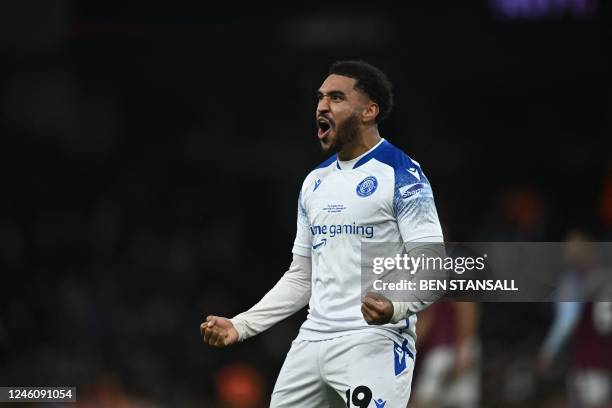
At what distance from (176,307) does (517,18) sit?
465 cm

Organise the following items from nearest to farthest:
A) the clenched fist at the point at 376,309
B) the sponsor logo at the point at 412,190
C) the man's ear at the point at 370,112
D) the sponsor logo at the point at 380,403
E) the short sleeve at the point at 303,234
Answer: the clenched fist at the point at 376,309 → the sponsor logo at the point at 380,403 → the sponsor logo at the point at 412,190 → the man's ear at the point at 370,112 → the short sleeve at the point at 303,234

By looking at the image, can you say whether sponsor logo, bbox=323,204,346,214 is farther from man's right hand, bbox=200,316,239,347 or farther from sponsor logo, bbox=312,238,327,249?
man's right hand, bbox=200,316,239,347

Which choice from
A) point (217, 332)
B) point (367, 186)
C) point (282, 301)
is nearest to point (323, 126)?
point (367, 186)

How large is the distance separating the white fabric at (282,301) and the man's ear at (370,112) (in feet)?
2.41

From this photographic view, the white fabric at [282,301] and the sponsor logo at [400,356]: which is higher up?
the white fabric at [282,301]

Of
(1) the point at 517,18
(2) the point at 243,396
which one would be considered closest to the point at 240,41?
(1) the point at 517,18

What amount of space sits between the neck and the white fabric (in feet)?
1.84

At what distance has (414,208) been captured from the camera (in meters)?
5.69

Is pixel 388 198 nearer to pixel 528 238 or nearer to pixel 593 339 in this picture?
pixel 593 339

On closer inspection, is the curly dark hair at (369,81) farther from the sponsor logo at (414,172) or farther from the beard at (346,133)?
the sponsor logo at (414,172)

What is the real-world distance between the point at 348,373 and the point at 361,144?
3.50 feet

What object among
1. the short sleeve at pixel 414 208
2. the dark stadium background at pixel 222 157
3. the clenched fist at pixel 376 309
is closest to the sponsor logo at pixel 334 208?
the short sleeve at pixel 414 208

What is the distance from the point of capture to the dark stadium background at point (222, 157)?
13.1m

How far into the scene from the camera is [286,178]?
15.0m
